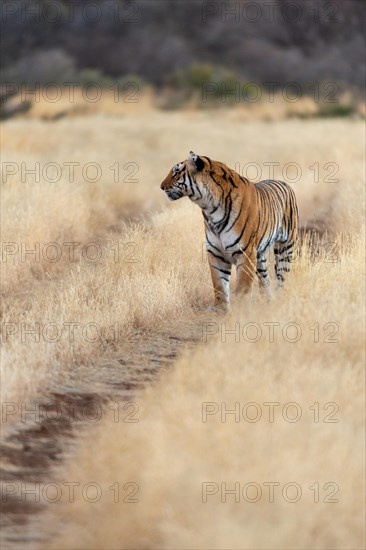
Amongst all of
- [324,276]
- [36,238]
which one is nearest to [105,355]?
[324,276]

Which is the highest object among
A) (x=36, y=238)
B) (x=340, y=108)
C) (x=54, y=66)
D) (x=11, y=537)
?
(x=54, y=66)

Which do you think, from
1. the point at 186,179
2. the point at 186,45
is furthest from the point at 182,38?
the point at 186,179

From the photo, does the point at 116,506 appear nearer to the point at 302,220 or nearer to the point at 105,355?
the point at 105,355

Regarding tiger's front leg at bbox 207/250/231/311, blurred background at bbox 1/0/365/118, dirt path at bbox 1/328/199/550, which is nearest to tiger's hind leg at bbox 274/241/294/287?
tiger's front leg at bbox 207/250/231/311

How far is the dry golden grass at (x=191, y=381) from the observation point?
13.8 ft

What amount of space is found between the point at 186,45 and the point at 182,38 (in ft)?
1.70

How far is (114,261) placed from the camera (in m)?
8.38

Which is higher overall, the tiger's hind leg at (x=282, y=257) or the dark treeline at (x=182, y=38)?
the dark treeline at (x=182, y=38)

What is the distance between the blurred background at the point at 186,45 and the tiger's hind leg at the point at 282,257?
73.8 feet

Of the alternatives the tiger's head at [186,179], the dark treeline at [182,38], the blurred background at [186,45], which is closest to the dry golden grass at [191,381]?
the tiger's head at [186,179]

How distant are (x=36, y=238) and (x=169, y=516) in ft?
19.1

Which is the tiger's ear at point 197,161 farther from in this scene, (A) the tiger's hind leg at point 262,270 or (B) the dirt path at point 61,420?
(B) the dirt path at point 61,420

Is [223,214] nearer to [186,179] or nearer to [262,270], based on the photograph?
[186,179]

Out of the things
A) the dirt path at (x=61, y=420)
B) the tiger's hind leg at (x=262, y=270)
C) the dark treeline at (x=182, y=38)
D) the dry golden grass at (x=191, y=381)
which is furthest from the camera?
the dark treeline at (x=182, y=38)
